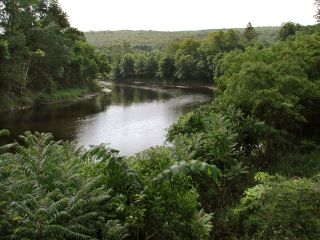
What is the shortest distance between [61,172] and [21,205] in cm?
140

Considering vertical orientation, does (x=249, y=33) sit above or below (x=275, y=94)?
below

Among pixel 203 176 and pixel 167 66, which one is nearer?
pixel 203 176

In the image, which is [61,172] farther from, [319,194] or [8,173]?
[319,194]

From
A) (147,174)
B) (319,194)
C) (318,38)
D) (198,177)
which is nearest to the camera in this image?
(319,194)

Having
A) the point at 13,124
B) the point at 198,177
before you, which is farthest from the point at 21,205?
the point at 13,124

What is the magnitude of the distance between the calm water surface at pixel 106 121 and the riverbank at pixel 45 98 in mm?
1806

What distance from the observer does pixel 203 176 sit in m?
10.8

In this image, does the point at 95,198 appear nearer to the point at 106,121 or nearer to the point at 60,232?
the point at 60,232

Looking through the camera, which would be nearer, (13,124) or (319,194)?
(319,194)

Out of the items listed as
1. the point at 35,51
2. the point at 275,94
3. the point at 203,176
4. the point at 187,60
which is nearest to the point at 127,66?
the point at 187,60

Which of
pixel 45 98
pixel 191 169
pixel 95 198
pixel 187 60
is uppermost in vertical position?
pixel 191 169

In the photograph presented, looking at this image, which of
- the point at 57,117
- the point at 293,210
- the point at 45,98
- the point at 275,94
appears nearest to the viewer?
the point at 293,210

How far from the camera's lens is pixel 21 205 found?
6.08 meters

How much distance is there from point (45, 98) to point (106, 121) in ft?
54.5
